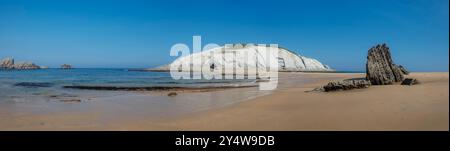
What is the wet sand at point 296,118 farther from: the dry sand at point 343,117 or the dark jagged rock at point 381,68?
the dark jagged rock at point 381,68

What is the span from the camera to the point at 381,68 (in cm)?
1387

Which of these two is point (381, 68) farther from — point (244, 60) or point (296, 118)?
point (244, 60)

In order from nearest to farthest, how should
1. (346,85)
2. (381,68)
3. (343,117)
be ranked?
(343,117), (346,85), (381,68)

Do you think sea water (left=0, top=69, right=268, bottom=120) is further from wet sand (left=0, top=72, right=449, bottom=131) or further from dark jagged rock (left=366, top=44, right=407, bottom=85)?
dark jagged rock (left=366, top=44, right=407, bottom=85)

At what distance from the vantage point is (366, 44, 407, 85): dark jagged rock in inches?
531

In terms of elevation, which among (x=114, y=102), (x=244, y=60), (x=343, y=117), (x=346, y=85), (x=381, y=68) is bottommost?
(x=114, y=102)

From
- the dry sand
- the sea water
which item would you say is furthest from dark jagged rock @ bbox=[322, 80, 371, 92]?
the sea water

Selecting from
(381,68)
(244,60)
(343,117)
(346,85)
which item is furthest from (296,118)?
(244,60)

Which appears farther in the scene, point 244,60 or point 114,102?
point 244,60

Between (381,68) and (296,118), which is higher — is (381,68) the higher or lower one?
the higher one
